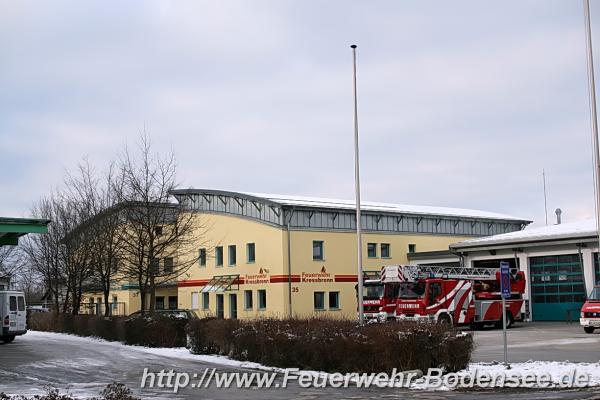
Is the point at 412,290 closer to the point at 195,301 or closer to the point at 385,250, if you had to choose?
the point at 385,250

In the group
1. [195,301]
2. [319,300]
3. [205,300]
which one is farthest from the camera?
[195,301]

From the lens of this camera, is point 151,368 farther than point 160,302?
No

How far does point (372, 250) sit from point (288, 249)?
790 centimetres

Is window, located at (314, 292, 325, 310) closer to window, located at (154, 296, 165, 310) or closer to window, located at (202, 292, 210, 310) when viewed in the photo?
window, located at (202, 292, 210, 310)

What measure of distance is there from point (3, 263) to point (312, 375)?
2109 inches

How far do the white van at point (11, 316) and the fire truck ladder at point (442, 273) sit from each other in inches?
714

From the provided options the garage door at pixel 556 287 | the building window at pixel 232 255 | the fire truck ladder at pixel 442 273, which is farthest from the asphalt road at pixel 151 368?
the building window at pixel 232 255

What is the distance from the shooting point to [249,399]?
14.0 metres

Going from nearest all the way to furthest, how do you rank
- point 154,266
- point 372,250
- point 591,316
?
point 591,316
point 154,266
point 372,250

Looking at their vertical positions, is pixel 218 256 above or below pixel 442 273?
above

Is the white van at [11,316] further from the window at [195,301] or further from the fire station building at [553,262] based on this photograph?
the fire station building at [553,262]

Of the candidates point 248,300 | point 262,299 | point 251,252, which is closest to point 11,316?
point 262,299

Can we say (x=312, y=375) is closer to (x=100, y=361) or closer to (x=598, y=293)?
(x=100, y=361)

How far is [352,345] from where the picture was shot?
17594mm
